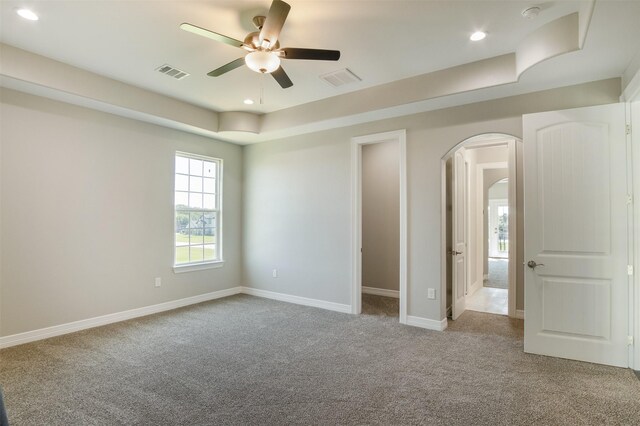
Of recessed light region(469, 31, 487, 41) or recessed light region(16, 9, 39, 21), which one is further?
recessed light region(469, 31, 487, 41)

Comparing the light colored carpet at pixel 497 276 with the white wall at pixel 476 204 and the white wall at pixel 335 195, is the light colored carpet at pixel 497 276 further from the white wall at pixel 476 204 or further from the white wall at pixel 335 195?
the white wall at pixel 335 195

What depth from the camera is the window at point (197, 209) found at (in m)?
5.20

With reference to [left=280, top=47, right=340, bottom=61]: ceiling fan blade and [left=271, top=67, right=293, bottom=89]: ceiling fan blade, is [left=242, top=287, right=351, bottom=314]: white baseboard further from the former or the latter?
[left=280, top=47, right=340, bottom=61]: ceiling fan blade

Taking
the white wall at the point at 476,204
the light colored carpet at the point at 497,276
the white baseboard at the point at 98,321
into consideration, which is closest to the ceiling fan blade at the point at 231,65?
the white baseboard at the point at 98,321

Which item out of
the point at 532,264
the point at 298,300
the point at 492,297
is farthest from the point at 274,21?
the point at 492,297

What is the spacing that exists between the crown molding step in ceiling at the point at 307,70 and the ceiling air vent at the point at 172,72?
0.08 meters

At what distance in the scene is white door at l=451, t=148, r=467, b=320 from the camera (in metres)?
4.52

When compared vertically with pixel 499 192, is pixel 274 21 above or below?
above

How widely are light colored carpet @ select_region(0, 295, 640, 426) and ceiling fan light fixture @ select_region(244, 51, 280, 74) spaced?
2520 mm

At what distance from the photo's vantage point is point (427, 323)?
13.5 ft

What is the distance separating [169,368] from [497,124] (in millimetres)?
4145

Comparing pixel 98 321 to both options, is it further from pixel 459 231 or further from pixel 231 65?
pixel 459 231

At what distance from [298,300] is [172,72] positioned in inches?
141

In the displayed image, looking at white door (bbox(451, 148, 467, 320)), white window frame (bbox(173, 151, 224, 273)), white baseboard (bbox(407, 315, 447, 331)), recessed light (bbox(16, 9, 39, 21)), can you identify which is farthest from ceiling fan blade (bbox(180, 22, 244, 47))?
white baseboard (bbox(407, 315, 447, 331))
